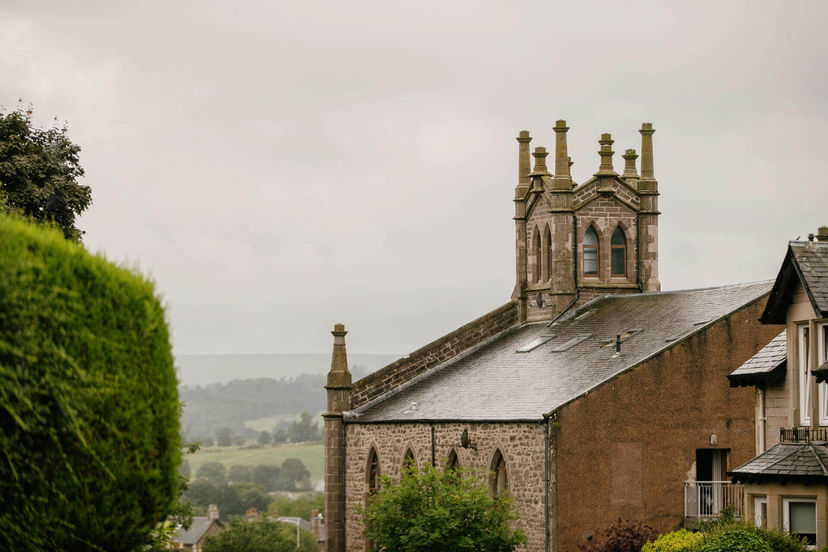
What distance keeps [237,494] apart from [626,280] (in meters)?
140

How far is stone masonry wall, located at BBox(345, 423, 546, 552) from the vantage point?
42500 millimetres

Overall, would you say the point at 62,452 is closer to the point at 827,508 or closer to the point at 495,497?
the point at 827,508

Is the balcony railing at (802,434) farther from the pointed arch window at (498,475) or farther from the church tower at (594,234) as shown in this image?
the church tower at (594,234)

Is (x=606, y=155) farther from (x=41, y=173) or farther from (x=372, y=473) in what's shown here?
(x=41, y=173)

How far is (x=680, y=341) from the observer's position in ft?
142

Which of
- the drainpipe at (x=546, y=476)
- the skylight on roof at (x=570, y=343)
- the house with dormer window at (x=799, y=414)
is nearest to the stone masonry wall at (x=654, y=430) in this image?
the drainpipe at (x=546, y=476)

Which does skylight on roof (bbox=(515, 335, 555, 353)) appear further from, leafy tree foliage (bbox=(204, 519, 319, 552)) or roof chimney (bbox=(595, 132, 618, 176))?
leafy tree foliage (bbox=(204, 519, 319, 552))

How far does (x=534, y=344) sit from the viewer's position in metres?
52.9

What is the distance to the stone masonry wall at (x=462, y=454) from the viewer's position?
1673 inches

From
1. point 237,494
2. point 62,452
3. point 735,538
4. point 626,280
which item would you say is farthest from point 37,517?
point 237,494

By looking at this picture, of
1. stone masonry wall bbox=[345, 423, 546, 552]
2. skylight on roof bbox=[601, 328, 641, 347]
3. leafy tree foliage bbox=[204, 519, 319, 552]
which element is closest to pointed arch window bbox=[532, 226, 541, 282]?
stone masonry wall bbox=[345, 423, 546, 552]

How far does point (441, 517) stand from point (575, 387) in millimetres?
5712

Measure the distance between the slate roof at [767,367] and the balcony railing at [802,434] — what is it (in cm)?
153

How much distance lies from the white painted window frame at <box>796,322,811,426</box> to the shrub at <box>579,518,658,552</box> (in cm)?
861
